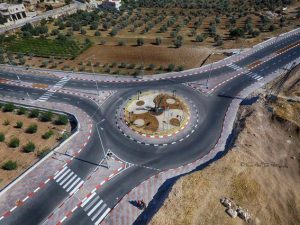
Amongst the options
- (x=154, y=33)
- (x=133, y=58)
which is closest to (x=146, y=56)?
(x=133, y=58)

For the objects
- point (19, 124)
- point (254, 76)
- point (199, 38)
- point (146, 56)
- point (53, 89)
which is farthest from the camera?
point (199, 38)

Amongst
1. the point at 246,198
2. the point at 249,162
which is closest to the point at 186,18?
the point at 249,162

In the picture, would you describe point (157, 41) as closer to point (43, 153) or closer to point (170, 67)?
point (170, 67)

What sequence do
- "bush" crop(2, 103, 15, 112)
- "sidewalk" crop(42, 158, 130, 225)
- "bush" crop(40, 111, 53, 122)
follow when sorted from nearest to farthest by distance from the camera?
1. "sidewalk" crop(42, 158, 130, 225)
2. "bush" crop(40, 111, 53, 122)
3. "bush" crop(2, 103, 15, 112)

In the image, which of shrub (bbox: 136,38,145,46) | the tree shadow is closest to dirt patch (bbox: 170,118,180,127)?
the tree shadow

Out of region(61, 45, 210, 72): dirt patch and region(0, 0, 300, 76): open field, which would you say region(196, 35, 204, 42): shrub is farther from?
region(61, 45, 210, 72): dirt patch

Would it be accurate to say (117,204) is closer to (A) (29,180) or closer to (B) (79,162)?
(B) (79,162)

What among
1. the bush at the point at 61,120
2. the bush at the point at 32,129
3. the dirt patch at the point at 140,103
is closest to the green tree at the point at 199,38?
the dirt patch at the point at 140,103
